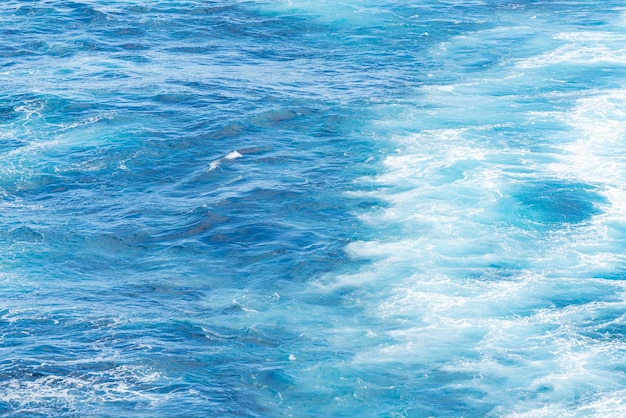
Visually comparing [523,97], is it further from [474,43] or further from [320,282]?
[320,282]

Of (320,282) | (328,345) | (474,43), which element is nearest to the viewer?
(328,345)

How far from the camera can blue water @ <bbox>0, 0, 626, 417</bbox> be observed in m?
56.5

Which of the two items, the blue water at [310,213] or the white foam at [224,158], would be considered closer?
the blue water at [310,213]

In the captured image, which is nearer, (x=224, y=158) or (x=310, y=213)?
(x=310, y=213)

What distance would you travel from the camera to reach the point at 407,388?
2195 inches

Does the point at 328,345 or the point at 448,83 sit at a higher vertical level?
the point at 448,83

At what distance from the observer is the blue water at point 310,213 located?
56.5m

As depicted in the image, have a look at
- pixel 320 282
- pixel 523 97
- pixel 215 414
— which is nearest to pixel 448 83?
pixel 523 97

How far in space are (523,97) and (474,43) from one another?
55.3 feet

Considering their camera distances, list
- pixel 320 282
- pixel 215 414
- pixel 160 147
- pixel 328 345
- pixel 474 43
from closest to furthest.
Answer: pixel 215 414 < pixel 328 345 < pixel 320 282 < pixel 160 147 < pixel 474 43

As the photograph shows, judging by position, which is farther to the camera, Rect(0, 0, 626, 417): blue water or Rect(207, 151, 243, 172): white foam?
Rect(207, 151, 243, 172): white foam

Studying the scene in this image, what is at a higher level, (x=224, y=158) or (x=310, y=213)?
(x=224, y=158)

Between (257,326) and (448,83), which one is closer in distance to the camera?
(257,326)

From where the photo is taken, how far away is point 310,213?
74688mm
